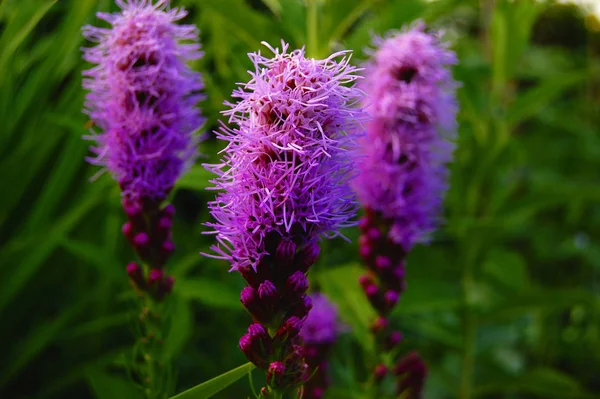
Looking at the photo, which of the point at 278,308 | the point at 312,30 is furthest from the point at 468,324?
the point at 278,308

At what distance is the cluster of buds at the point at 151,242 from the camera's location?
1.72 meters

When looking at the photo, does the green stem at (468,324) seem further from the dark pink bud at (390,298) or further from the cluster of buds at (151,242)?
the cluster of buds at (151,242)

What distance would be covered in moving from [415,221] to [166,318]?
852 millimetres

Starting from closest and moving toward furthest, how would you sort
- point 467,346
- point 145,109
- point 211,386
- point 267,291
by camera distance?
point 211,386 → point 267,291 → point 145,109 → point 467,346

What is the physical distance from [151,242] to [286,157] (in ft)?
2.34

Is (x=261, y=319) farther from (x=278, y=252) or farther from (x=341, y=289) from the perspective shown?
(x=341, y=289)

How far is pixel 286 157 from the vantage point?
3.94ft

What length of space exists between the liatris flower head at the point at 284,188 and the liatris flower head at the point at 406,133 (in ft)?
2.09

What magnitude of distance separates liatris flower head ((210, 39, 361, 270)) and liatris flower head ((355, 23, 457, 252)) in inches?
26.7

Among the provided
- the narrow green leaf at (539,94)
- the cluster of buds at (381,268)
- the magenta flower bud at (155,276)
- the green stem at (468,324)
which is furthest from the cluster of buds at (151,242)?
the narrow green leaf at (539,94)

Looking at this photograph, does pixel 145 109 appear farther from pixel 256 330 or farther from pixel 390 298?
pixel 390 298

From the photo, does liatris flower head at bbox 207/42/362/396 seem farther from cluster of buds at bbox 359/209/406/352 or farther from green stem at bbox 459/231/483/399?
green stem at bbox 459/231/483/399

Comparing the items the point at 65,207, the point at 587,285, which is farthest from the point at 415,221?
the point at 587,285

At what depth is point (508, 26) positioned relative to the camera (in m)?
2.85
